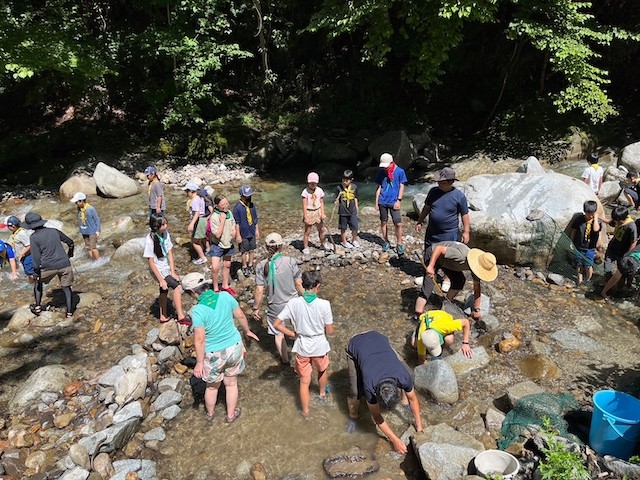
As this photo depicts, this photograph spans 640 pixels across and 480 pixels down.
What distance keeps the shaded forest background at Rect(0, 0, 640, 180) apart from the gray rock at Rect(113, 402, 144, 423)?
10.8 metres

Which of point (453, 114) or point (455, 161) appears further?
point (453, 114)

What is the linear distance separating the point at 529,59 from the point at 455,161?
569cm

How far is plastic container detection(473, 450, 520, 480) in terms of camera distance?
455cm

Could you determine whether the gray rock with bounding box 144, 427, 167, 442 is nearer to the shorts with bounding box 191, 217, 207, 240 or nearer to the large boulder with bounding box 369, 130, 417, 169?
the shorts with bounding box 191, 217, 207, 240

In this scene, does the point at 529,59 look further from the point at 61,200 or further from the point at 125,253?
the point at 61,200

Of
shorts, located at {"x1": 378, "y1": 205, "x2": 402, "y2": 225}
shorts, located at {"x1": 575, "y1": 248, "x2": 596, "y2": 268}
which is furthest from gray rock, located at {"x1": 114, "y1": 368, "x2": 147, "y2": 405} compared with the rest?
shorts, located at {"x1": 575, "y1": 248, "x2": 596, "y2": 268}

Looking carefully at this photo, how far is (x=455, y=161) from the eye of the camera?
57.4 ft

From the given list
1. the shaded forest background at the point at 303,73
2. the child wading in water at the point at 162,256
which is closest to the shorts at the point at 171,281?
the child wading in water at the point at 162,256

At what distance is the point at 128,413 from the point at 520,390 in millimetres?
Answer: 5146

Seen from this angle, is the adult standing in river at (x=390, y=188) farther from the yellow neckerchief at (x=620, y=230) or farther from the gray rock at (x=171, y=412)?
the gray rock at (x=171, y=412)

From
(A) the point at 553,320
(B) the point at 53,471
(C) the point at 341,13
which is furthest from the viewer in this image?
(C) the point at 341,13

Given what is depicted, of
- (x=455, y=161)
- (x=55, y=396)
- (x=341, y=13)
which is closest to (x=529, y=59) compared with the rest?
(x=455, y=161)

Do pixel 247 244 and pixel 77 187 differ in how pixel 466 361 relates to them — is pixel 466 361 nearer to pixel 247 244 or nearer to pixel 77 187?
pixel 247 244

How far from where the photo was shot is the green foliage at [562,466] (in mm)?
4113
